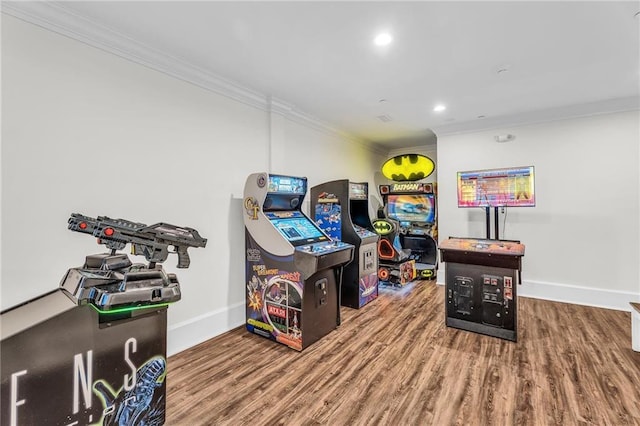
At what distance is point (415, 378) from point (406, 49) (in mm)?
2717

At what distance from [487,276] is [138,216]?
340 cm

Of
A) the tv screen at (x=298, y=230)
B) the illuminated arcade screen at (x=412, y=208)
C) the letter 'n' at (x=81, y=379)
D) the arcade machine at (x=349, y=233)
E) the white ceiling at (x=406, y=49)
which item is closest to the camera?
the letter 'n' at (x=81, y=379)

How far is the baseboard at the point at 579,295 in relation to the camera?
3.69 metres

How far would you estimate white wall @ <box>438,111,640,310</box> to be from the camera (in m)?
3.70

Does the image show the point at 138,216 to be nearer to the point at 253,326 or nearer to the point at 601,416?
the point at 253,326

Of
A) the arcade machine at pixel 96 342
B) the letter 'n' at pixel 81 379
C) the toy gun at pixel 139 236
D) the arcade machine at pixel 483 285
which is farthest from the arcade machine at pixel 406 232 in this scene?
the letter 'n' at pixel 81 379

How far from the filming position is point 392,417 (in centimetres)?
186

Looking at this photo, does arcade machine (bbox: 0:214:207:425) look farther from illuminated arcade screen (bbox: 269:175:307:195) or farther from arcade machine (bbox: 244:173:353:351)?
illuminated arcade screen (bbox: 269:175:307:195)

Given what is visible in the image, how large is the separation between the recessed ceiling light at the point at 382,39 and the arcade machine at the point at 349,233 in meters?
1.72

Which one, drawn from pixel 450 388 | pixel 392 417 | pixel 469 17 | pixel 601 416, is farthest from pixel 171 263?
pixel 601 416

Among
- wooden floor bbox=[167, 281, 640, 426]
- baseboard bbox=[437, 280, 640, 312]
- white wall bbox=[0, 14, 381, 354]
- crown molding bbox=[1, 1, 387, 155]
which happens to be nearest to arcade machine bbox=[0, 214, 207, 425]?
wooden floor bbox=[167, 281, 640, 426]

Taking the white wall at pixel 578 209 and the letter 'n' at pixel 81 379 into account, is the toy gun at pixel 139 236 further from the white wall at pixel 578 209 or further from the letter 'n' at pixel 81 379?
the white wall at pixel 578 209

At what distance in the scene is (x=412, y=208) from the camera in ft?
17.8

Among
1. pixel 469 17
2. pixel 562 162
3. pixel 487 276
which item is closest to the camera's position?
pixel 469 17
